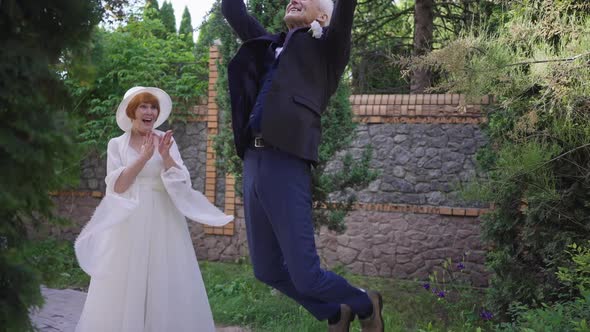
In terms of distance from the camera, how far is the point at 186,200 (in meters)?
4.23

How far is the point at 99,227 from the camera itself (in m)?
3.93

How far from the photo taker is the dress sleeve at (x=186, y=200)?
418 cm

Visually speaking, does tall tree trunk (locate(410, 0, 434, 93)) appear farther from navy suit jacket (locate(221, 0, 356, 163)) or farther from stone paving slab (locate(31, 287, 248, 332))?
navy suit jacket (locate(221, 0, 356, 163))

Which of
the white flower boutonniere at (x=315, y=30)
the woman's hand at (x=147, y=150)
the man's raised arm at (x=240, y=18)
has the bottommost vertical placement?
Result: the woman's hand at (x=147, y=150)

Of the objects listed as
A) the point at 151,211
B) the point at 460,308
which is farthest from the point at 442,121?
the point at 151,211

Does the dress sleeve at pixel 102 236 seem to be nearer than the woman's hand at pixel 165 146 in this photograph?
Yes

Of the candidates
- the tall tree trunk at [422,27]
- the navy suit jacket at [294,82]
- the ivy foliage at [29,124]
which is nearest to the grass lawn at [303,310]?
the navy suit jacket at [294,82]

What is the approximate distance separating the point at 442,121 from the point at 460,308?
2352 mm

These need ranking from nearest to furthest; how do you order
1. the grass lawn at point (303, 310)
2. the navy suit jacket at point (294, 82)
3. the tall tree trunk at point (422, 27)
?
the navy suit jacket at point (294, 82), the grass lawn at point (303, 310), the tall tree trunk at point (422, 27)

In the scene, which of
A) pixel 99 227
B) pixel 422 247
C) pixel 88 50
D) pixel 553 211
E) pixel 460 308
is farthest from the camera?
pixel 422 247

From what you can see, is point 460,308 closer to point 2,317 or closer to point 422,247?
point 422,247

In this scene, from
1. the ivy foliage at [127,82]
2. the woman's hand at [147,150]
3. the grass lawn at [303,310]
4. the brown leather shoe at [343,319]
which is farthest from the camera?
the ivy foliage at [127,82]

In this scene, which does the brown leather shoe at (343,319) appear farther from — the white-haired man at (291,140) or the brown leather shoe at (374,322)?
the brown leather shoe at (374,322)

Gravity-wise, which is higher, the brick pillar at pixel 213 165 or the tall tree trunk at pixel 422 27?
the tall tree trunk at pixel 422 27
